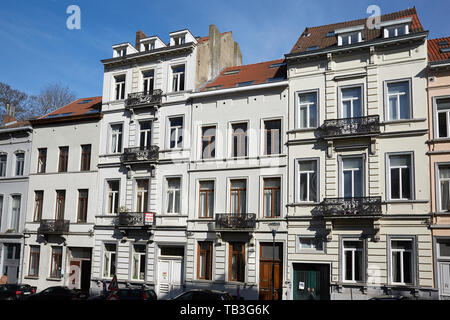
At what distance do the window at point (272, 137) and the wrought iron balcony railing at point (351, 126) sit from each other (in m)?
2.96

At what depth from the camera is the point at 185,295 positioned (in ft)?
62.3

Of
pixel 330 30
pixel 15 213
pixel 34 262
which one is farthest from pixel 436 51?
pixel 15 213

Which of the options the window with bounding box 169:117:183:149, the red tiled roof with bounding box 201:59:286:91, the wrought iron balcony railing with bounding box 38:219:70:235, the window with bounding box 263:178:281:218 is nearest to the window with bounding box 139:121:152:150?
the window with bounding box 169:117:183:149

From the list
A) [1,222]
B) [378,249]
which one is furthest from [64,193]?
[378,249]

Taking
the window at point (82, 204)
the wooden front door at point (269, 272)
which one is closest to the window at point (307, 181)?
the wooden front door at point (269, 272)

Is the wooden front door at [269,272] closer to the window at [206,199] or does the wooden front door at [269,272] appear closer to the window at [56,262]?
the window at [206,199]

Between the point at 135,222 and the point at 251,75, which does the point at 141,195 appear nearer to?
the point at 135,222

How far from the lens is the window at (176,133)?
29.4m

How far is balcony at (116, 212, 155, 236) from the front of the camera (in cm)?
2831

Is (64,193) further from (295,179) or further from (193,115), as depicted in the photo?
(295,179)

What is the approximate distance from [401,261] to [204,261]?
37.1 feet

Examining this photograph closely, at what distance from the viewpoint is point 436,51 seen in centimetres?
2497

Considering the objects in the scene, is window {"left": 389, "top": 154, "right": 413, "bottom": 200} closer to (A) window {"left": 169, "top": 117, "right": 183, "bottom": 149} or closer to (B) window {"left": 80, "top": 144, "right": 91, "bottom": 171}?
(A) window {"left": 169, "top": 117, "right": 183, "bottom": 149}

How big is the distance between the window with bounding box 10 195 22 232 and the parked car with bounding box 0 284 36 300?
784cm
